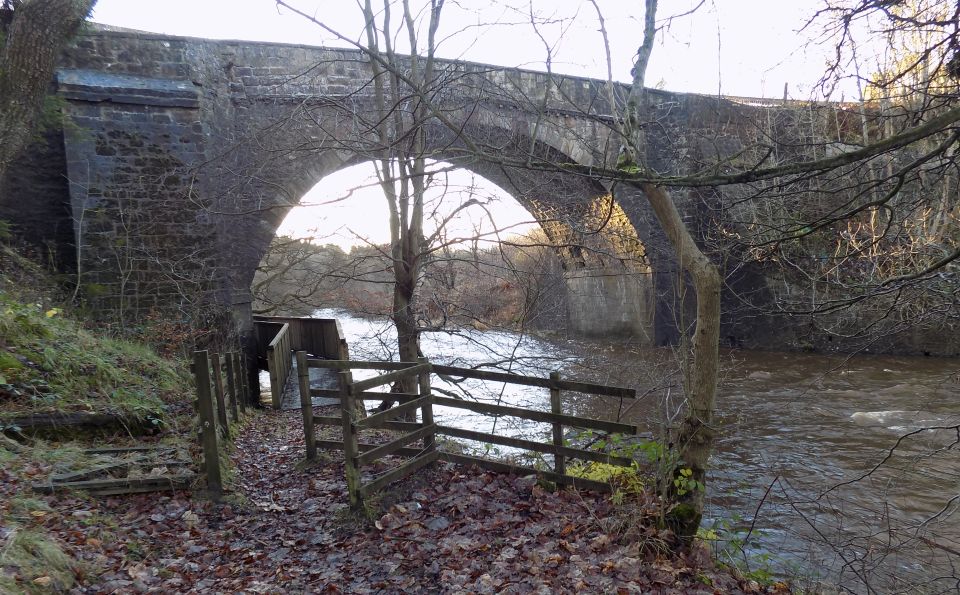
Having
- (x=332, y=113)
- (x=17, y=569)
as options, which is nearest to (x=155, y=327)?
(x=332, y=113)

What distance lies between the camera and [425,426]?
502 centimetres

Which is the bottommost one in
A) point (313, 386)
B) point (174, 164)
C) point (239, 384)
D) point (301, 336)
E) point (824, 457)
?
point (824, 457)

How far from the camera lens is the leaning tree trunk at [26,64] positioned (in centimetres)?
784

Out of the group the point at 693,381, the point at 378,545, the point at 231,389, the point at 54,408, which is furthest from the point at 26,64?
the point at 693,381

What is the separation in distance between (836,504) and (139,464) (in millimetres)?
5843

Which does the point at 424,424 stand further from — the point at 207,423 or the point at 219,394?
the point at 219,394

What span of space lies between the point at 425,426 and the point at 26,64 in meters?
7.30

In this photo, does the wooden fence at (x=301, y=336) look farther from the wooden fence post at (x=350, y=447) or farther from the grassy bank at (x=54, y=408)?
the wooden fence post at (x=350, y=447)

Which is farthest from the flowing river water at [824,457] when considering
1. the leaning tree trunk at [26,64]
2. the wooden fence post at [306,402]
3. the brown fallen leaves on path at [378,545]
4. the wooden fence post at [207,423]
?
the leaning tree trunk at [26,64]

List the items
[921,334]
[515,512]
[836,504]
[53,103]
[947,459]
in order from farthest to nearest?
[921,334] < [53,103] < [947,459] < [836,504] < [515,512]

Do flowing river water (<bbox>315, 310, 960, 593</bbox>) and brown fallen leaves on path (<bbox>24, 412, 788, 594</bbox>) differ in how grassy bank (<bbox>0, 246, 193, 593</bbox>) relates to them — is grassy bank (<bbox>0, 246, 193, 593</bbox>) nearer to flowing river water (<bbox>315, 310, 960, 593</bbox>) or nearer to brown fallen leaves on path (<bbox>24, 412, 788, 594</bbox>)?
brown fallen leaves on path (<bbox>24, 412, 788, 594</bbox>)

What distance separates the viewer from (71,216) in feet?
32.5

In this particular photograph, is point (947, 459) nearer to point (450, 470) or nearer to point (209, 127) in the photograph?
point (450, 470)

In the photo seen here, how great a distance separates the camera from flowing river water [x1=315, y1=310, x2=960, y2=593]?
4555 millimetres
